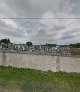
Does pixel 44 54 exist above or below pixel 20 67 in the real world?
above

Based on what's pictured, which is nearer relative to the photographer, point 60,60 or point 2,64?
point 60,60

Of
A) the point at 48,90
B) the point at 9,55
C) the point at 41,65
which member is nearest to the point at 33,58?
the point at 41,65

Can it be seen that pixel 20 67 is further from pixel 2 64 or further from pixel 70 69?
pixel 70 69

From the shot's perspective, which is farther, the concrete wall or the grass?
the concrete wall

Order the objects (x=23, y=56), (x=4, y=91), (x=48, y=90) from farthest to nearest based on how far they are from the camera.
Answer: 1. (x=23, y=56)
2. (x=48, y=90)
3. (x=4, y=91)

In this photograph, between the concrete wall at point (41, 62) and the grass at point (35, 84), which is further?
the concrete wall at point (41, 62)

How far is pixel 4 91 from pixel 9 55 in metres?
16.3

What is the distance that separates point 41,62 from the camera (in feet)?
77.6

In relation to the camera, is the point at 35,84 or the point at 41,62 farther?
the point at 41,62

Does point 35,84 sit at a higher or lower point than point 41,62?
lower

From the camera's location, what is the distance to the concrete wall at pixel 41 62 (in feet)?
72.2

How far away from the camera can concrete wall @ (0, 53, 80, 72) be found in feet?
72.2

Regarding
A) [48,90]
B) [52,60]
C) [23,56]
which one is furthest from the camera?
[23,56]

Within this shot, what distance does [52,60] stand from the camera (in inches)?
911
